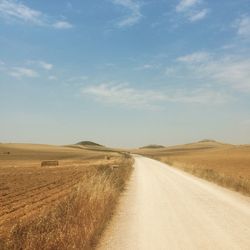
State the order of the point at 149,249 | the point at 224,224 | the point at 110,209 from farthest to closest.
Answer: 1. the point at 110,209
2. the point at 224,224
3. the point at 149,249

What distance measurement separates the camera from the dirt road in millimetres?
9414

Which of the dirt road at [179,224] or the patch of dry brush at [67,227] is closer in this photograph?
the patch of dry brush at [67,227]

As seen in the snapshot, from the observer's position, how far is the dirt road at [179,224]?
9.41 m

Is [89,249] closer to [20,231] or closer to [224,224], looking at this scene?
[20,231]

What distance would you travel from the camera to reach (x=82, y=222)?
409 inches

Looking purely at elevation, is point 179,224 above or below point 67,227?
below

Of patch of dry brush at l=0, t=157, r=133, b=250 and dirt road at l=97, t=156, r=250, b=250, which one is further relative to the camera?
dirt road at l=97, t=156, r=250, b=250

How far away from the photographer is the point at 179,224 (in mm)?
12086

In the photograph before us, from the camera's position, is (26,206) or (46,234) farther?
(26,206)

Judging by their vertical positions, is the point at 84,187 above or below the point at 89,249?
above

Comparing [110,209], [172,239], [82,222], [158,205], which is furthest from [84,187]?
[172,239]

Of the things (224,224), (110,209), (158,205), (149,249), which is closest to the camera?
(149,249)

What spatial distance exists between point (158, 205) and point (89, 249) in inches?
318

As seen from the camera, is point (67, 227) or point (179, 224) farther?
point (179, 224)
